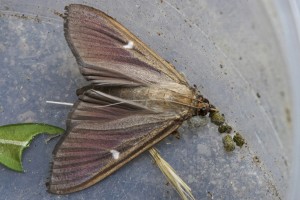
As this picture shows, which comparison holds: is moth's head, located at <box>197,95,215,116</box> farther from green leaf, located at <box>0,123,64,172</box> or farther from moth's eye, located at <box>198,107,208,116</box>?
green leaf, located at <box>0,123,64,172</box>

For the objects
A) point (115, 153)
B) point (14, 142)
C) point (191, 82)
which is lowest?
point (14, 142)

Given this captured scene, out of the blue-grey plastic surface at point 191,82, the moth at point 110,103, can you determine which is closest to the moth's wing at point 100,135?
the moth at point 110,103

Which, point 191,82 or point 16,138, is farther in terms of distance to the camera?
point 191,82

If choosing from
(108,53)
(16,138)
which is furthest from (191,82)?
(16,138)

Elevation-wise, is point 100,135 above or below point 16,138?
above

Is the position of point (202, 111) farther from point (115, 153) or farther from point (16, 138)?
point (16, 138)

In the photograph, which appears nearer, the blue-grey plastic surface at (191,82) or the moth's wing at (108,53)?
the moth's wing at (108,53)

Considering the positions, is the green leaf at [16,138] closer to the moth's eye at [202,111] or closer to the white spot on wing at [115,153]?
the white spot on wing at [115,153]

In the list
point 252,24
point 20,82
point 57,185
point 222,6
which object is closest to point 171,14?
point 222,6
